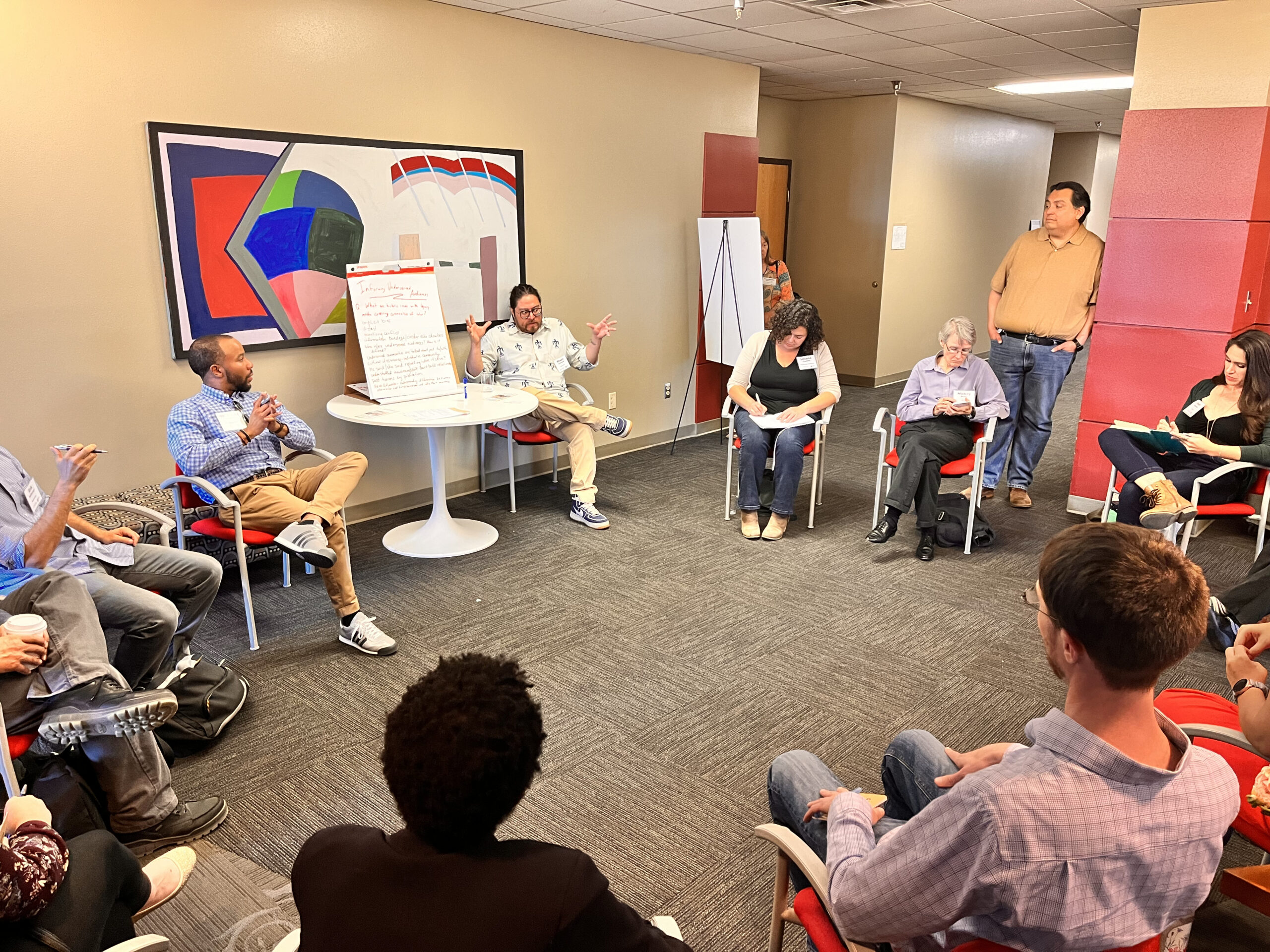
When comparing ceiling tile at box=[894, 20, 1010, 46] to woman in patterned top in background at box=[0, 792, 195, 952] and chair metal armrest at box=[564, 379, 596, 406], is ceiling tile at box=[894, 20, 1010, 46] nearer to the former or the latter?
chair metal armrest at box=[564, 379, 596, 406]


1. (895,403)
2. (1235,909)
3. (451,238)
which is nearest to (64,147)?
(451,238)

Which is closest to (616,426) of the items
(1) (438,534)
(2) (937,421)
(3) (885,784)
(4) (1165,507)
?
(1) (438,534)

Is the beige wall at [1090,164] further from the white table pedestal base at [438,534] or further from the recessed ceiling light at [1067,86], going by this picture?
the white table pedestal base at [438,534]

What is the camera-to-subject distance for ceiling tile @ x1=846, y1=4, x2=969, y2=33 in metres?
4.77

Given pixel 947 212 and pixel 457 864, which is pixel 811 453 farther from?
pixel 947 212

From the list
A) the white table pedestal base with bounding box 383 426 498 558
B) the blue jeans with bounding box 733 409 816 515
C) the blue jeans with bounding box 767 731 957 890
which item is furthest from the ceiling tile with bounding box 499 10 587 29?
the blue jeans with bounding box 767 731 957 890

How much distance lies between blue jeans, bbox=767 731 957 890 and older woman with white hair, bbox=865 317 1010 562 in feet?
9.11

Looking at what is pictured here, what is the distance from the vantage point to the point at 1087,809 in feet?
3.73

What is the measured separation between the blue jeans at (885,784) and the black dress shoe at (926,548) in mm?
2773

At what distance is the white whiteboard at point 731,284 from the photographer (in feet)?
20.4

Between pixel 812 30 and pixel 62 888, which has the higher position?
pixel 812 30

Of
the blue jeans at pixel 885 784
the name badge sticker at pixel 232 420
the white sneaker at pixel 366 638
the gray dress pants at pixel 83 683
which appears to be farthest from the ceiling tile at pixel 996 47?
the gray dress pants at pixel 83 683

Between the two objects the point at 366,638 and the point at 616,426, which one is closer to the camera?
the point at 366,638

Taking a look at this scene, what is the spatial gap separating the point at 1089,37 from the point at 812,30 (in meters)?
1.73
